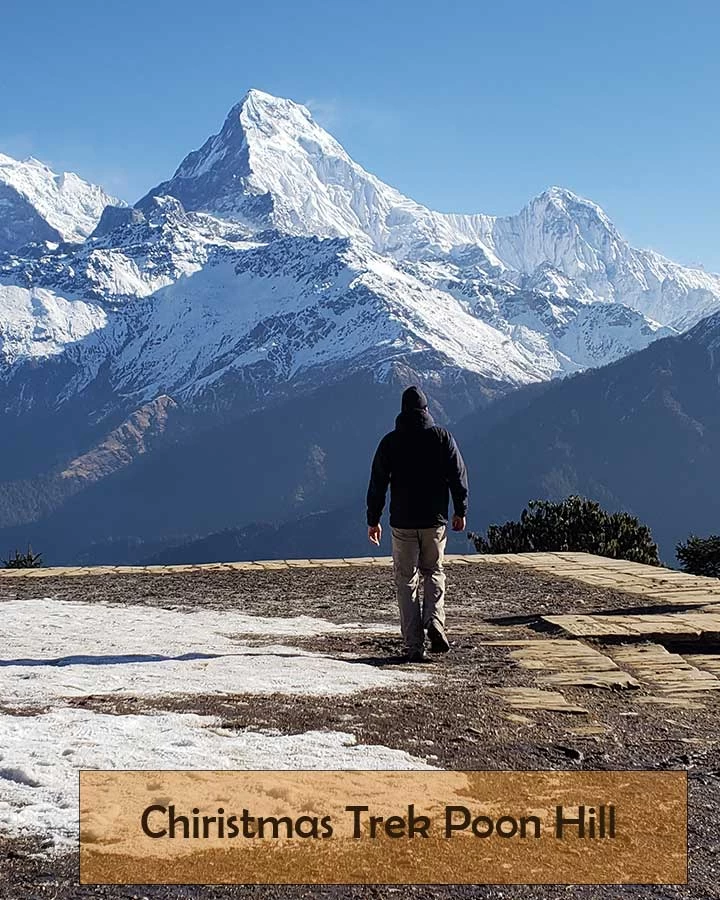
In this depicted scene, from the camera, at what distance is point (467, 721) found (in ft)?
23.1

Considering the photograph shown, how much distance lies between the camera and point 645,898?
14.6 feet

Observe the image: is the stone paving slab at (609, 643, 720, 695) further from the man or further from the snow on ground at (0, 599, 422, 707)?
the snow on ground at (0, 599, 422, 707)

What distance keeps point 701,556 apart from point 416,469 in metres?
18.5

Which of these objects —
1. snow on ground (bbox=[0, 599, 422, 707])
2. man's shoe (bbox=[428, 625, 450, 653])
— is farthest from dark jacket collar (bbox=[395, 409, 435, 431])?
snow on ground (bbox=[0, 599, 422, 707])

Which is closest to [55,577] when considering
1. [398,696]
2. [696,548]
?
[398,696]

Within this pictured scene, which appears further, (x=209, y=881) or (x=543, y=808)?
(x=543, y=808)

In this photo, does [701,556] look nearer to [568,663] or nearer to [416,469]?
[416,469]

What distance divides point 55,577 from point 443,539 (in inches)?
356

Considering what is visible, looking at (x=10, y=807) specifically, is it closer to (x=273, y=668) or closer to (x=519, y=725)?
(x=519, y=725)

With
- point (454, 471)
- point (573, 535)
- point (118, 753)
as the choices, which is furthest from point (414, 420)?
point (573, 535)

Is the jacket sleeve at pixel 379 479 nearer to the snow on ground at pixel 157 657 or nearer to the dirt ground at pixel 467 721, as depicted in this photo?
the dirt ground at pixel 467 721

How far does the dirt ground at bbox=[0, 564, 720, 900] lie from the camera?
176 inches

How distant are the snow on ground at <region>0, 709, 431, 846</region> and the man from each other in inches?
150

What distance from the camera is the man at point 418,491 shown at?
10.3 meters
